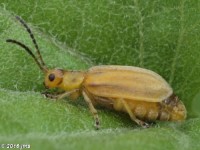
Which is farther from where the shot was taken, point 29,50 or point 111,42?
point 111,42

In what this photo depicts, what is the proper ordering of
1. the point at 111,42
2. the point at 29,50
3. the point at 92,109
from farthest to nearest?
1. the point at 111,42
2. the point at 29,50
3. the point at 92,109

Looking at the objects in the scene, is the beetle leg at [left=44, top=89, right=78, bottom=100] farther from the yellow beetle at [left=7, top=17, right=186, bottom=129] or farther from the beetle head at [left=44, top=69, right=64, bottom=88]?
the beetle head at [left=44, top=69, right=64, bottom=88]

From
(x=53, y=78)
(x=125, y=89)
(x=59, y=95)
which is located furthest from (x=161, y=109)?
(x=53, y=78)

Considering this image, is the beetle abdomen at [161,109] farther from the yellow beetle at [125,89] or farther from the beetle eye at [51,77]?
the beetle eye at [51,77]

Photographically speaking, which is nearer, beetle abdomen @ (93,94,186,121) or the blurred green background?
the blurred green background

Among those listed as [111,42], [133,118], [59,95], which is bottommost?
[133,118]

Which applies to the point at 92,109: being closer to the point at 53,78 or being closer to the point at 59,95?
the point at 59,95

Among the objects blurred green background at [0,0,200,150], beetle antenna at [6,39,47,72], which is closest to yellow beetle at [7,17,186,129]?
beetle antenna at [6,39,47,72]

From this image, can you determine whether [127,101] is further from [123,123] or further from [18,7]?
[18,7]
